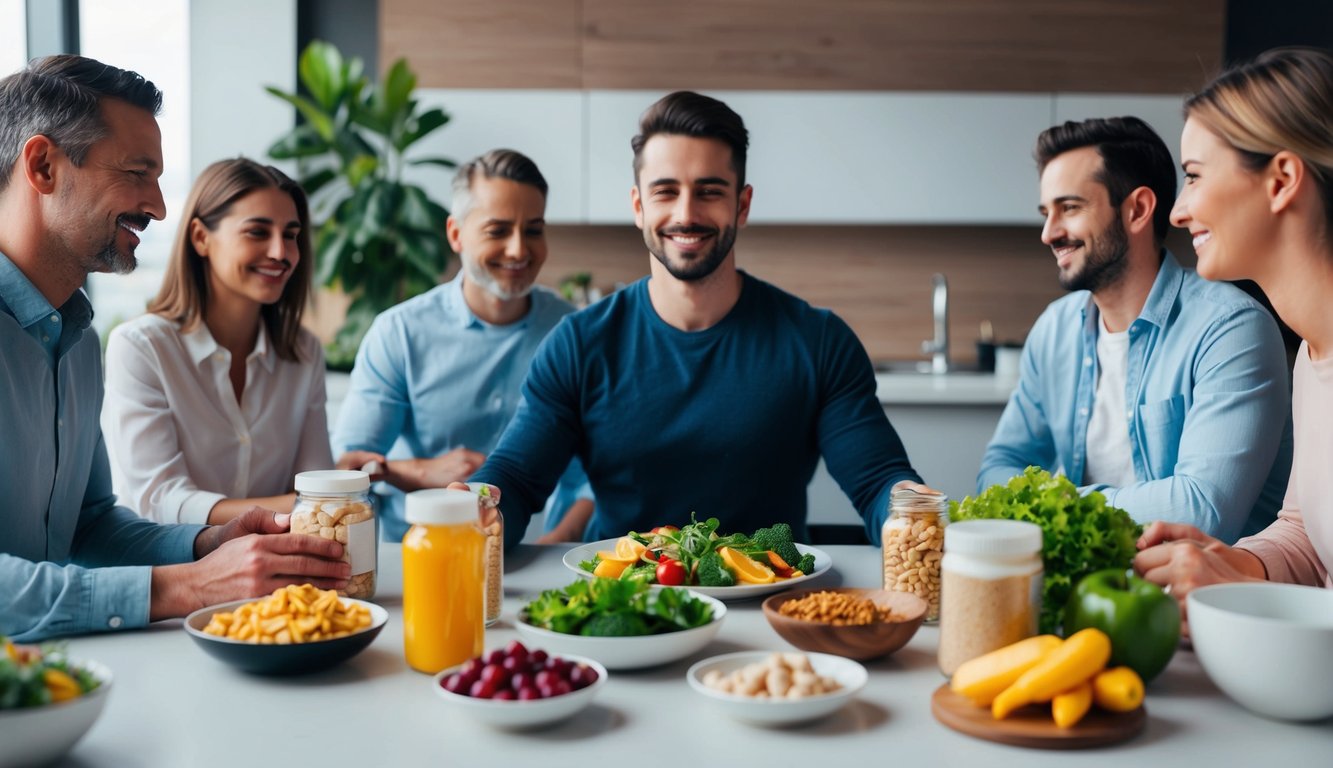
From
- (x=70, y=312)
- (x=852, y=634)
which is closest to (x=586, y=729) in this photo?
(x=852, y=634)

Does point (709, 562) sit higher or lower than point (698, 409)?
lower

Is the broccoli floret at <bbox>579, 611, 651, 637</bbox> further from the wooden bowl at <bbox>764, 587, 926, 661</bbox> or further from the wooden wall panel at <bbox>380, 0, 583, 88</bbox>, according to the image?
the wooden wall panel at <bbox>380, 0, 583, 88</bbox>

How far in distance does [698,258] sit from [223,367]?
1.07 m

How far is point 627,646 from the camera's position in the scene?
1212 millimetres

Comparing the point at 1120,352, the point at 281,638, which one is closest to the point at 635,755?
the point at 281,638

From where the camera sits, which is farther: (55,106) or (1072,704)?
(55,106)

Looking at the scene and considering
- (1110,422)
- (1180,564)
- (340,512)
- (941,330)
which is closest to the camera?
(1180,564)

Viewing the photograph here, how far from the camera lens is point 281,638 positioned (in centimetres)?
122

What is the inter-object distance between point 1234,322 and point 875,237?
2.62 metres

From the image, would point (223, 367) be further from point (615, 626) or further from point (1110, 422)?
point (1110, 422)

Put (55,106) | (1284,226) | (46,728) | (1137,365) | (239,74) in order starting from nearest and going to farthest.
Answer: (46,728) < (1284,226) < (55,106) < (1137,365) < (239,74)

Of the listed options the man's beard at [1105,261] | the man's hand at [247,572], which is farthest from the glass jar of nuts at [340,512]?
the man's beard at [1105,261]

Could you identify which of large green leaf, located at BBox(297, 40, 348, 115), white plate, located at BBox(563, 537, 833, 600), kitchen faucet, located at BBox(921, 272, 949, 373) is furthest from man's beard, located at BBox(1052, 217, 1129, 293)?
large green leaf, located at BBox(297, 40, 348, 115)

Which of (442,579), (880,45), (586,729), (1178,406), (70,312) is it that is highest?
(880,45)
